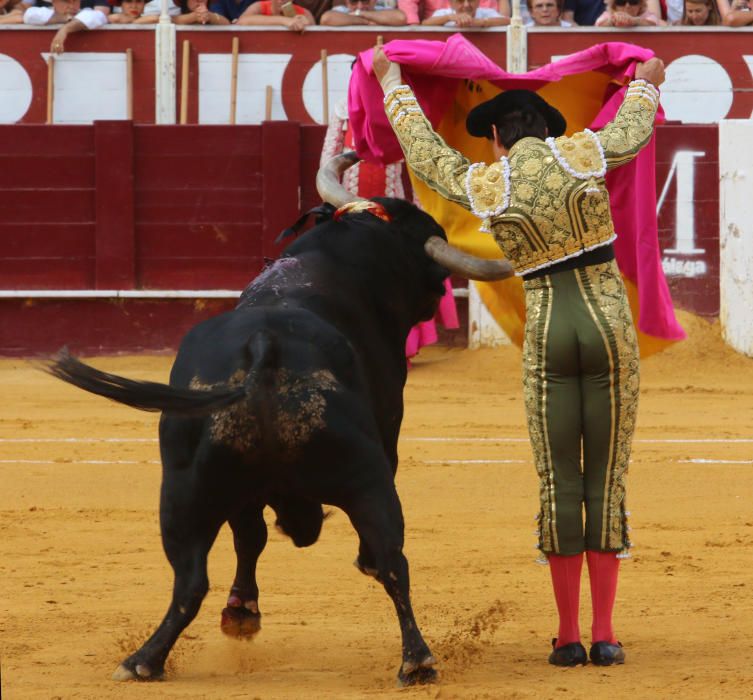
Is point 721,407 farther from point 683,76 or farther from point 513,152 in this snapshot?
point 513,152

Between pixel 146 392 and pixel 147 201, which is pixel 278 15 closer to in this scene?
pixel 147 201

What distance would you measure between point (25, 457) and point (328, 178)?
119 inches

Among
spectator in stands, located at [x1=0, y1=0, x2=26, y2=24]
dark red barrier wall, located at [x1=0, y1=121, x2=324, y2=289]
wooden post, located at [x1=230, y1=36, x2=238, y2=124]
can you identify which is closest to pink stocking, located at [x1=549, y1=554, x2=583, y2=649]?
dark red barrier wall, located at [x1=0, y1=121, x2=324, y2=289]


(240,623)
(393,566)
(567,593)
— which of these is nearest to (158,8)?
(240,623)

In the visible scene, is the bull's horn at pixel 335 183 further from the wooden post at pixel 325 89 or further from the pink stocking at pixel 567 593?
the wooden post at pixel 325 89

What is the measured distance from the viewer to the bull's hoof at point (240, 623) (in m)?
3.55

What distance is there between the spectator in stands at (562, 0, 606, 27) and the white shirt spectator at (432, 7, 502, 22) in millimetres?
506

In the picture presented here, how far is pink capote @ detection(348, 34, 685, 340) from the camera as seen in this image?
394cm

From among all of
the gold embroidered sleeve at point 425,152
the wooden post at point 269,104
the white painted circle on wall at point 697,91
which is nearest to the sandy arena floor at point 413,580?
the gold embroidered sleeve at point 425,152

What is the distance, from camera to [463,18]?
9.98 m

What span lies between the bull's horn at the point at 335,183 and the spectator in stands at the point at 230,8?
677 cm

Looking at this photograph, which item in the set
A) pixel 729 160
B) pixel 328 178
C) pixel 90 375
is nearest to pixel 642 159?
pixel 328 178

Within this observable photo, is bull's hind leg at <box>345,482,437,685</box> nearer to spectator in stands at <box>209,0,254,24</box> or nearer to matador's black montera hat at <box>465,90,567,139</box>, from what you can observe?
matador's black montera hat at <box>465,90,567,139</box>

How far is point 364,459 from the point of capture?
3.06 m
